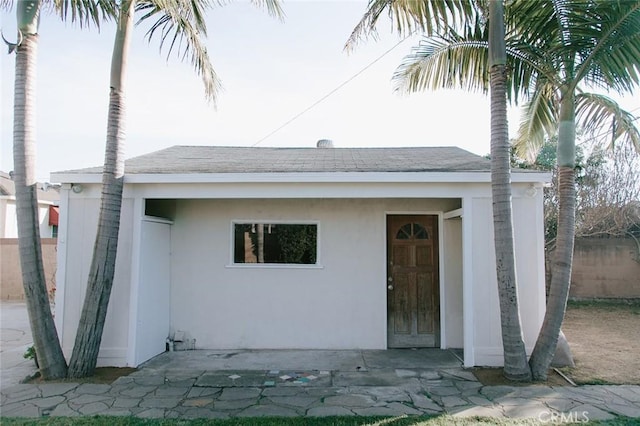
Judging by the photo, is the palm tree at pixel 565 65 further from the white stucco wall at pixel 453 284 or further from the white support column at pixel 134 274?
the white support column at pixel 134 274

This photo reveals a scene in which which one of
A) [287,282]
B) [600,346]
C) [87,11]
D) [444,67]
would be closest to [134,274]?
[287,282]

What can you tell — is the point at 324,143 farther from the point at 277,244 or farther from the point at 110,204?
the point at 110,204

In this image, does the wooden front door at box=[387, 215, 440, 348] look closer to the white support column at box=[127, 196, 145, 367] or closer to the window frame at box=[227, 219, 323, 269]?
the window frame at box=[227, 219, 323, 269]

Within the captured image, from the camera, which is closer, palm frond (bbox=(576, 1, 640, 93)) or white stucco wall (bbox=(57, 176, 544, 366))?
palm frond (bbox=(576, 1, 640, 93))

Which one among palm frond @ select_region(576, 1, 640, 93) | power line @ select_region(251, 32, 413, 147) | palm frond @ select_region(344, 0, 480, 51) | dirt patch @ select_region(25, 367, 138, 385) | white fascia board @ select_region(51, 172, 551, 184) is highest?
power line @ select_region(251, 32, 413, 147)

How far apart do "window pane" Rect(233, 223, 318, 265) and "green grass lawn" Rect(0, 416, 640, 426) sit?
3.53m

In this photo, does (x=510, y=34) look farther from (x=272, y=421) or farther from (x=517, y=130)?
(x=272, y=421)

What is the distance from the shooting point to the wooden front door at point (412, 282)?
25.0 feet

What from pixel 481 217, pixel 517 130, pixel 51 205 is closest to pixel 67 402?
pixel 481 217

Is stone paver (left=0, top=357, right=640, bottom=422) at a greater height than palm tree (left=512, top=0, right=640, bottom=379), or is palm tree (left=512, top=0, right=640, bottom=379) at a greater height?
palm tree (left=512, top=0, right=640, bottom=379)

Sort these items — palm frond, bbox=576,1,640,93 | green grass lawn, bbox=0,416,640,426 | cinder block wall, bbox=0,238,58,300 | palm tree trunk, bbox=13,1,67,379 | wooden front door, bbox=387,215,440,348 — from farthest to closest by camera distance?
cinder block wall, bbox=0,238,58,300 < wooden front door, bbox=387,215,440,348 < palm tree trunk, bbox=13,1,67,379 < palm frond, bbox=576,1,640,93 < green grass lawn, bbox=0,416,640,426

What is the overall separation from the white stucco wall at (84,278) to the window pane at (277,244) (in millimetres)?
2050

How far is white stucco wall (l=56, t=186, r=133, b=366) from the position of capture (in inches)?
247

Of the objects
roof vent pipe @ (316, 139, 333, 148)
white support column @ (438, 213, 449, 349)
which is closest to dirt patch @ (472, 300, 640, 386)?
white support column @ (438, 213, 449, 349)
